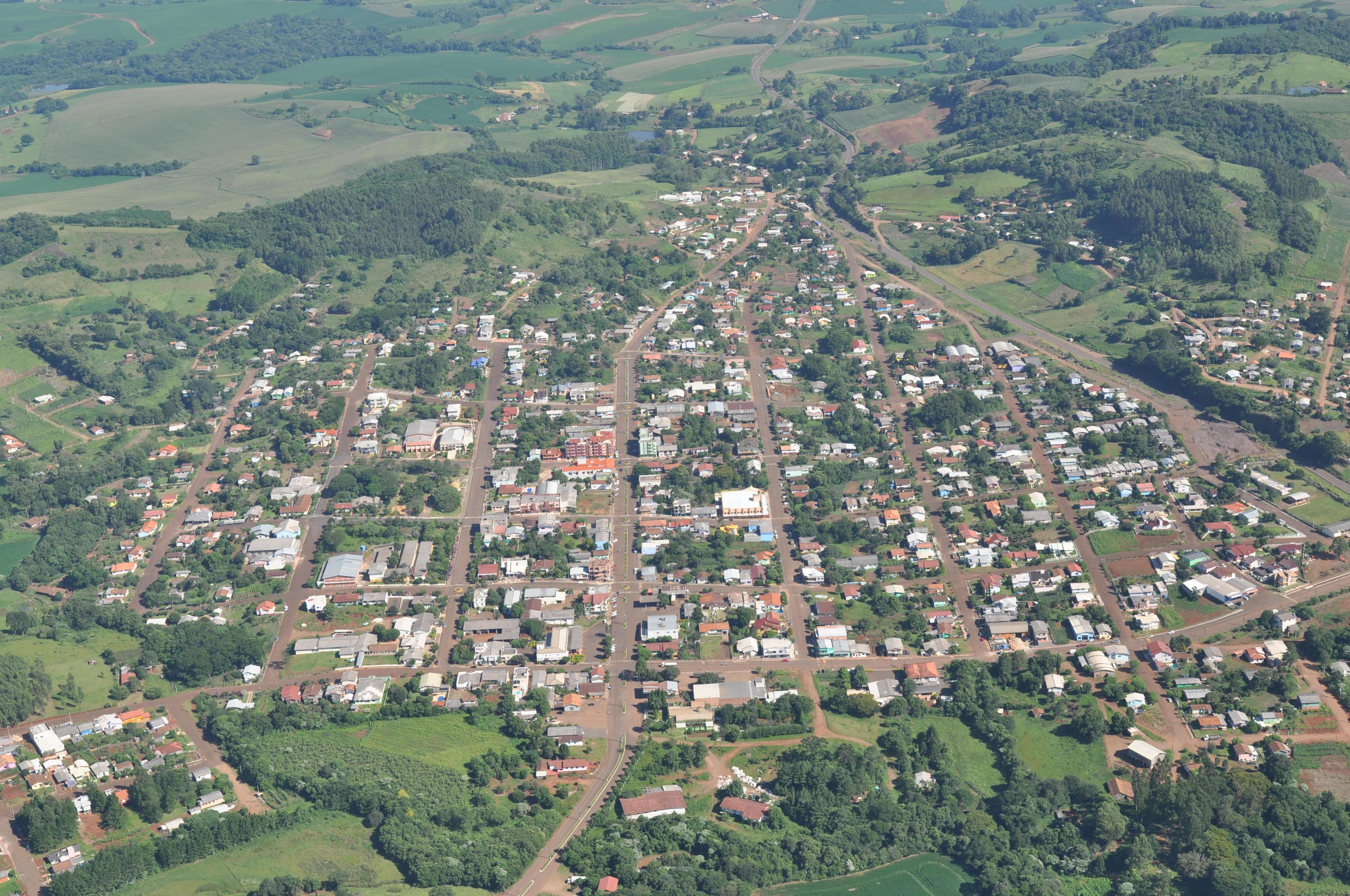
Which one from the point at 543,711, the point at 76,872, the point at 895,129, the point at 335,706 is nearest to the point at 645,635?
the point at 543,711

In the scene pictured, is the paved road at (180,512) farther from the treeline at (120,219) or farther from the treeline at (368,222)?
the treeline at (120,219)

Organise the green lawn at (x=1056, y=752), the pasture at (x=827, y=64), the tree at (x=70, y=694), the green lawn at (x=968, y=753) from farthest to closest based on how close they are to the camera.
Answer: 1. the pasture at (x=827, y=64)
2. the tree at (x=70, y=694)
3. the green lawn at (x=1056, y=752)
4. the green lawn at (x=968, y=753)

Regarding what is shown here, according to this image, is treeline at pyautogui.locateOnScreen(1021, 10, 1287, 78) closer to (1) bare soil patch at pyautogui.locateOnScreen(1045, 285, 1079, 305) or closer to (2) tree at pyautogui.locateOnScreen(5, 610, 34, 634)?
(1) bare soil patch at pyautogui.locateOnScreen(1045, 285, 1079, 305)

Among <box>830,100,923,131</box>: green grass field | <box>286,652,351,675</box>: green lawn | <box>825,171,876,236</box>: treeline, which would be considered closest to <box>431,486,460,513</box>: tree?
<box>286,652,351,675</box>: green lawn

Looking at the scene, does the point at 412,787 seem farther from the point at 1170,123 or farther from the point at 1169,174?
the point at 1170,123

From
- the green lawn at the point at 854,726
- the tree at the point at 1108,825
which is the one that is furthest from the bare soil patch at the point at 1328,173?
the tree at the point at 1108,825

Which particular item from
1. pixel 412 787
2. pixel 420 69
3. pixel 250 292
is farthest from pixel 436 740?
pixel 420 69
